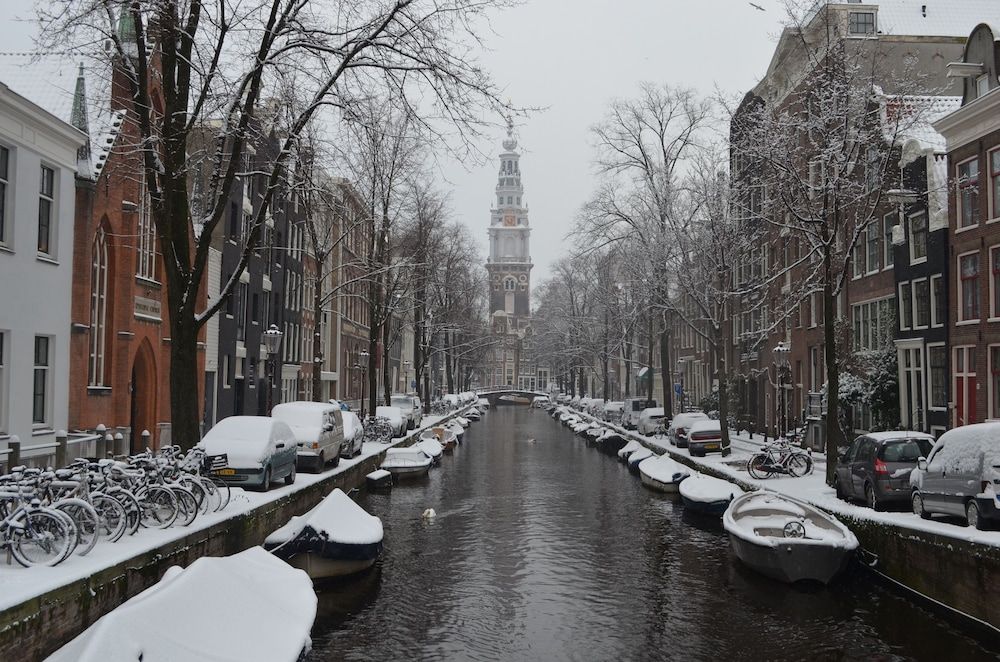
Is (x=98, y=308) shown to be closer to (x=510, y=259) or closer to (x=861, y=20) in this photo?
(x=861, y=20)

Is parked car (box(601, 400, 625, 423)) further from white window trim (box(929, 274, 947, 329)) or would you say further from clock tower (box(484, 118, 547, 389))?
clock tower (box(484, 118, 547, 389))

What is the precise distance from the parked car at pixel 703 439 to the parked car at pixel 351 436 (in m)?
12.3

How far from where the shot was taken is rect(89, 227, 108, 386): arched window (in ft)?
85.9

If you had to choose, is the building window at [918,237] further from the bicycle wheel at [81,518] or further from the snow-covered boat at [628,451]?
the bicycle wheel at [81,518]

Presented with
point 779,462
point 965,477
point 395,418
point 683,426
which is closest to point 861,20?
point 683,426

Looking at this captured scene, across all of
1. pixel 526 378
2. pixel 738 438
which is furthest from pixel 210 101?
pixel 526 378

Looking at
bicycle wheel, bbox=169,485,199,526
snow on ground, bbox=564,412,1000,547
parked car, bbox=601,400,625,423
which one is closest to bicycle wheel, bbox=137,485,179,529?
bicycle wheel, bbox=169,485,199,526

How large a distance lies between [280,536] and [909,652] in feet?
32.2

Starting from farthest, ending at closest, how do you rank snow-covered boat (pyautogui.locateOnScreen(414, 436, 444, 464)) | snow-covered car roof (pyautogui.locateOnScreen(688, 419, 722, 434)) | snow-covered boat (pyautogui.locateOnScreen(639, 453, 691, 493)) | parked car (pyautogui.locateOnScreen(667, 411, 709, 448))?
parked car (pyautogui.locateOnScreen(667, 411, 709, 448))
snow-covered boat (pyautogui.locateOnScreen(414, 436, 444, 464))
snow-covered car roof (pyautogui.locateOnScreen(688, 419, 722, 434))
snow-covered boat (pyautogui.locateOnScreen(639, 453, 691, 493))

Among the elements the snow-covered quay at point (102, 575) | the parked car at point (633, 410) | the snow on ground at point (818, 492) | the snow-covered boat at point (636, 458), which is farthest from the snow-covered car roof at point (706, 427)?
the snow-covered quay at point (102, 575)

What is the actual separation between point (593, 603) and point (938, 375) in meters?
18.9

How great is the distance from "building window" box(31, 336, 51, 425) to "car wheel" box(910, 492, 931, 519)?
65.2 feet

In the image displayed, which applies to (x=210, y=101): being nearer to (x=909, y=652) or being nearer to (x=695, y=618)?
(x=695, y=618)

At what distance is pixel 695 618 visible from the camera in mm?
14492
